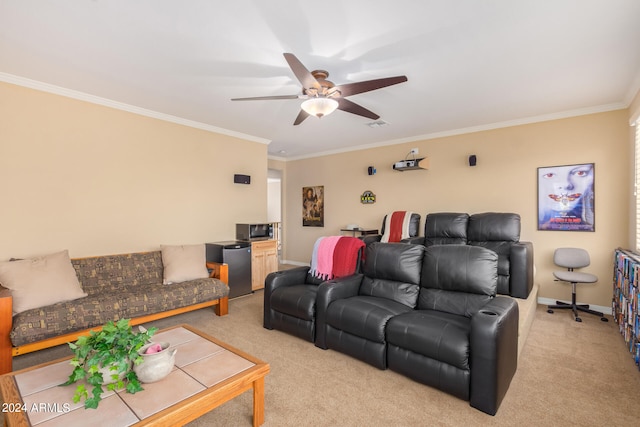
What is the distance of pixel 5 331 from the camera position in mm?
2523

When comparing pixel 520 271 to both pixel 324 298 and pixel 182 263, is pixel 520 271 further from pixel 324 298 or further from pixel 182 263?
pixel 182 263

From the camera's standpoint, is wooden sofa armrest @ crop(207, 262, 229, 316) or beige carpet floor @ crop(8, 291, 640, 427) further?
wooden sofa armrest @ crop(207, 262, 229, 316)

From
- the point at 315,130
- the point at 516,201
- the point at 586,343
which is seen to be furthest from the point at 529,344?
the point at 315,130

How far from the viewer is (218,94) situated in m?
3.69

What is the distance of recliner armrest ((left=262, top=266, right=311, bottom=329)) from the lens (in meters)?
3.50

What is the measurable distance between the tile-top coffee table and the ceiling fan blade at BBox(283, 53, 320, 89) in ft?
6.88

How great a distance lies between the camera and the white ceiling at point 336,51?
217cm

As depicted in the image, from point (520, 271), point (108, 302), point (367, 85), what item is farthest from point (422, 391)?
point (108, 302)

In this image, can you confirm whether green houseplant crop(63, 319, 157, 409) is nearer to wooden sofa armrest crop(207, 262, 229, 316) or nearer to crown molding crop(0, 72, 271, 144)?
wooden sofa armrest crop(207, 262, 229, 316)

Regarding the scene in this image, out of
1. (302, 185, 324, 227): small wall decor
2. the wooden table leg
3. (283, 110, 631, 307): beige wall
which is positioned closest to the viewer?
the wooden table leg

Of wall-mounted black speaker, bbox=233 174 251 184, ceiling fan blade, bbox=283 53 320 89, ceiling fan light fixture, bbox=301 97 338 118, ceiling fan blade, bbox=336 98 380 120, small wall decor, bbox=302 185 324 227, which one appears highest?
ceiling fan blade, bbox=283 53 320 89

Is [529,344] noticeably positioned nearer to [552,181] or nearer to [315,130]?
[552,181]

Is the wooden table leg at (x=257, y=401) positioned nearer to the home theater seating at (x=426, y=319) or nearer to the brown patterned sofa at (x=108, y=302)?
the home theater seating at (x=426, y=319)

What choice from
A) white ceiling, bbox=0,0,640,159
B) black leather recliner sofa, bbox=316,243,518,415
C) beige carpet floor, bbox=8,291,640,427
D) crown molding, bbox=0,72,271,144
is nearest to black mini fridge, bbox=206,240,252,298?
beige carpet floor, bbox=8,291,640,427
